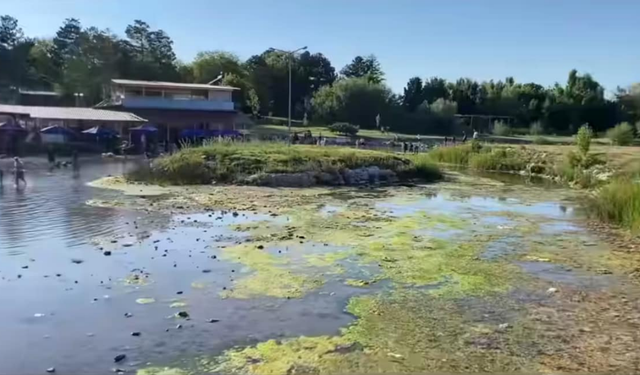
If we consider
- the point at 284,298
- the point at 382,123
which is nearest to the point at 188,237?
the point at 284,298

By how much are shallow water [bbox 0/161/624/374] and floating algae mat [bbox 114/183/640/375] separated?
0.15m

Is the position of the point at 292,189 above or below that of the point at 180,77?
below

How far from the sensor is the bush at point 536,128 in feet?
258

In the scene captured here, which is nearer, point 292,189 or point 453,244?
point 453,244

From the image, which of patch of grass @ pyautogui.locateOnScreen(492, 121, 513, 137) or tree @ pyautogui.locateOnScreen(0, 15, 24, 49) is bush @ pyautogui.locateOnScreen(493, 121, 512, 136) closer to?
patch of grass @ pyautogui.locateOnScreen(492, 121, 513, 137)

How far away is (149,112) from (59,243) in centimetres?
4810

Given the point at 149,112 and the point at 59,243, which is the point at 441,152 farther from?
the point at 59,243

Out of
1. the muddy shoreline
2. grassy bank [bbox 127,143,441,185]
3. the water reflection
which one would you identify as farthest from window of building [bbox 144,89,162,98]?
the muddy shoreline

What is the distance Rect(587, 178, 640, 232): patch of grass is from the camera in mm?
17719

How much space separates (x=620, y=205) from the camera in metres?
19.4

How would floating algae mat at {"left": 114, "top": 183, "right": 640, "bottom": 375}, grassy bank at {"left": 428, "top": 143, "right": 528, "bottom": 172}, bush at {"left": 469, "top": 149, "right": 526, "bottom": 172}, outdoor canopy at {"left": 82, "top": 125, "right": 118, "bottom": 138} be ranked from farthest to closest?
outdoor canopy at {"left": 82, "top": 125, "right": 118, "bottom": 138}, grassy bank at {"left": 428, "top": 143, "right": 528, "bottom": 172}, bush at {"left": 469, "top": 149, "right": 526, "bottom": 172}, floating algae mat at {"left": 114, "top": 183, "right": 640, "bottom": 375}

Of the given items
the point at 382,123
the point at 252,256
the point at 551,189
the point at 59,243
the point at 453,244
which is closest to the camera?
the point at 252,256

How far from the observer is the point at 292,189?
2775cm

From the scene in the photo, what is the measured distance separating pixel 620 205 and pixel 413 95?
8185 centimetres
